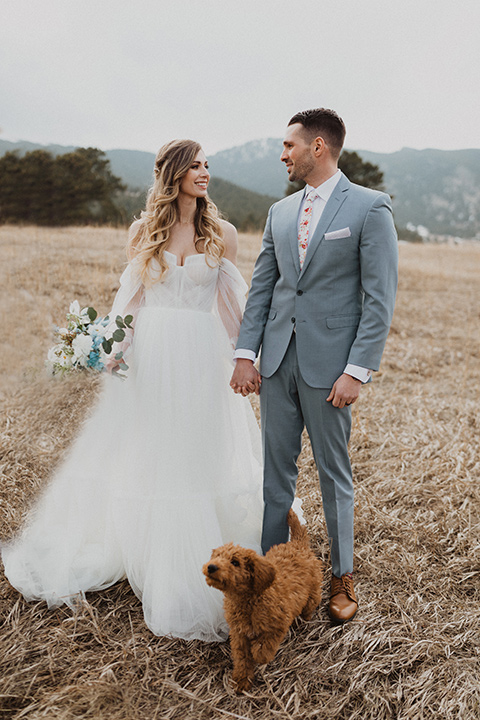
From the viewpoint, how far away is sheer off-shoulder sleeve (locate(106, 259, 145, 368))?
283 centimetres

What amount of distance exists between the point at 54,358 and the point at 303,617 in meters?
1.90

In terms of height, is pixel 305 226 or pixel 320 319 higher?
pixel 305 226

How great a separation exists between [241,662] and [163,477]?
950 mm

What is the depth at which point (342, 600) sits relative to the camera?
2.65 meters

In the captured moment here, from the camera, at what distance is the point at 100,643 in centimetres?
244

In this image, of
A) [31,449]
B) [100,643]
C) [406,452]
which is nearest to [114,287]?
[31,449]

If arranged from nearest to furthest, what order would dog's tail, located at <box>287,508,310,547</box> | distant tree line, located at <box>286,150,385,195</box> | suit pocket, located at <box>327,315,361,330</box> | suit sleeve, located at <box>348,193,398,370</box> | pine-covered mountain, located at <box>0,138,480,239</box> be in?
suit sleeve, located at <box>348,193,398,370</box>
suit pocket, located at <box>327,315,361,330</box>
dog's tail, located at <box>287,508,310,547</box>
distant tree line, located at <box>286,150,385,195</box>
pine-covered mountain, located at <box>0,138,480,239</box>

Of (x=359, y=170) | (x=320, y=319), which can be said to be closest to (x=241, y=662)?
(x=320, y=319)

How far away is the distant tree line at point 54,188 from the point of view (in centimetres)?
2286

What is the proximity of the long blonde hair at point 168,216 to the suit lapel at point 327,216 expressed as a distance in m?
0.62

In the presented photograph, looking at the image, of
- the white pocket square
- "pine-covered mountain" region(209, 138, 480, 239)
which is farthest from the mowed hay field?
"pine-covered mountain" region(209, 138, 480, 239)

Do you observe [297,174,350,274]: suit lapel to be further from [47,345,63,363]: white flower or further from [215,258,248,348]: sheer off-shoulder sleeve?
[47,345,63,363]: white flower

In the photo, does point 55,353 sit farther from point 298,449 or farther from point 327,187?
point 327,187

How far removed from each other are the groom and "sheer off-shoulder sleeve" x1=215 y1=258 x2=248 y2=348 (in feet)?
0.65
